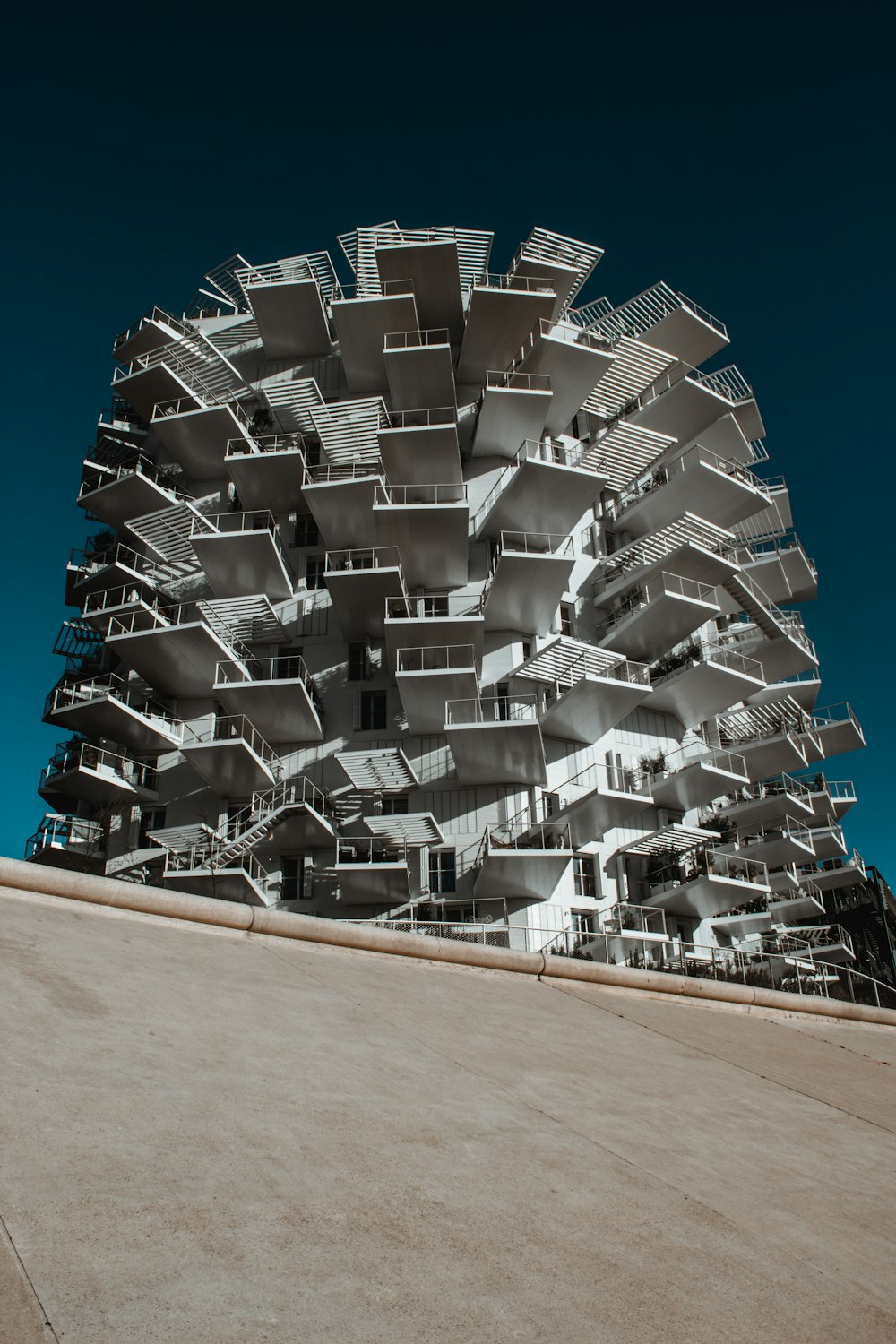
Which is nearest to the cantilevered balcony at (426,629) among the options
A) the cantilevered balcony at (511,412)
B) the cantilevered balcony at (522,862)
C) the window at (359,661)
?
the window at (359,661)

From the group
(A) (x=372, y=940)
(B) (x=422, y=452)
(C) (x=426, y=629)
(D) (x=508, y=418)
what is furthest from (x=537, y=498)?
(A) (x=372, y=940)

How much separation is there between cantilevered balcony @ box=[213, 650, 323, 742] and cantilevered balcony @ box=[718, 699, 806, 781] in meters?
15.3

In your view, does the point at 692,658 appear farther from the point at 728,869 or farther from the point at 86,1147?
the point at 86,1147

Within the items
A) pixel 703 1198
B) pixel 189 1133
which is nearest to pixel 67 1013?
pixel 189 1133

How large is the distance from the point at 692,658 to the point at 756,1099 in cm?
2515

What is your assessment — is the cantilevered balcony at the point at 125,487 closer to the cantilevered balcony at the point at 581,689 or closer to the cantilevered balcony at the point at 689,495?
the cantilevered balcony at the point at 581,689

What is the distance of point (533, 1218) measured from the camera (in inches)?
222

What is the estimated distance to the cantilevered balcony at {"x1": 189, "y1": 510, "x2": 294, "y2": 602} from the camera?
109 ft

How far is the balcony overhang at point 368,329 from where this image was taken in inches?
1374

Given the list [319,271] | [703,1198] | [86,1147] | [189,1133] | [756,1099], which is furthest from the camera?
[319,271]

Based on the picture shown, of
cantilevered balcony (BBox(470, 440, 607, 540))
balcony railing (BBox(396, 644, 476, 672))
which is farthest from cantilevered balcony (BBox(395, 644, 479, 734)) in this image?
cantilevered balcony (BBox(470, 440, 607, 540))

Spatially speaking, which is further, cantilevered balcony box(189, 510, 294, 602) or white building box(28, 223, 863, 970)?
cantilevered balcony box(189, 510, 294, 602)

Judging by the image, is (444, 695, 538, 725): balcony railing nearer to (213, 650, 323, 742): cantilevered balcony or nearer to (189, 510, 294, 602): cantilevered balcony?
(213, 650, 323, 742): cantilevered balcony

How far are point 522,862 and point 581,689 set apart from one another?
558 cm
